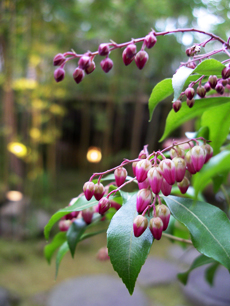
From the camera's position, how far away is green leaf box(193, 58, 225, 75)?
0.33 m

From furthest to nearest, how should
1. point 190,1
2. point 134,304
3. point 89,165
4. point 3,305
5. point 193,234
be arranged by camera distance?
point 89,165 → point 190,1 → point 3,305 → point 134,304 → point 193,234

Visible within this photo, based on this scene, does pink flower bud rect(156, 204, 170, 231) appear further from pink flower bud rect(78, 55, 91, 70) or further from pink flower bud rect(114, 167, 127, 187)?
pink flower bud rect(78, 55, 91, 70)

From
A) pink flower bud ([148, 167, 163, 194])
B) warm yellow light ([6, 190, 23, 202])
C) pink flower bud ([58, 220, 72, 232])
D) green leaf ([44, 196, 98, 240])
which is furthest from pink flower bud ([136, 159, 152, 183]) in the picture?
warm yellow light ([6, 190, 23, 202])

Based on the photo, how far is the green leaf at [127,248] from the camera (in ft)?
0.95

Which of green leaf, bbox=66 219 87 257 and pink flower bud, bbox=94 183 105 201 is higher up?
pink flower bud, bbox=94 183 105 201

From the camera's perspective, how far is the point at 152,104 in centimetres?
38

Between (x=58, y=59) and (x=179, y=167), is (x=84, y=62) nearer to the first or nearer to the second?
(x=58, y=59)

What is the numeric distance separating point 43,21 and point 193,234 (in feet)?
9.20

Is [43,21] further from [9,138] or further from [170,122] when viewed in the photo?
[170,122]

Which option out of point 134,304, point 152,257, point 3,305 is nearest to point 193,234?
point 134,304

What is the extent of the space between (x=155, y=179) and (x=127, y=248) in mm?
83

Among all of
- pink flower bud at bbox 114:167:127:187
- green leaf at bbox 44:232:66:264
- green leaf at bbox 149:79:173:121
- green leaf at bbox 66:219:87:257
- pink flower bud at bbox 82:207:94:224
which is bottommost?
green leaf at bbox 44:232:66:264

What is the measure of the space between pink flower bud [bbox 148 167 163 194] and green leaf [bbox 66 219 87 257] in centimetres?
20

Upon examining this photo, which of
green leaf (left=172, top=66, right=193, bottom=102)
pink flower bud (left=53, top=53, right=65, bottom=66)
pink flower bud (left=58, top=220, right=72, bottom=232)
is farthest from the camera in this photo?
pink flower bud (left=58, top=220, right=72, bottom=232)
